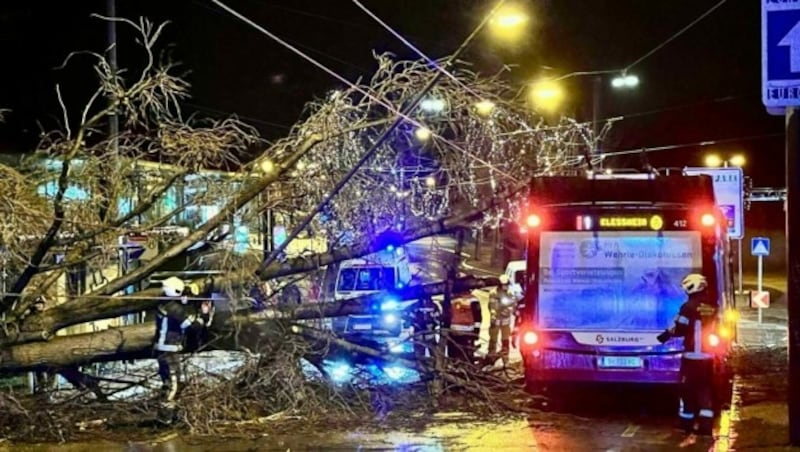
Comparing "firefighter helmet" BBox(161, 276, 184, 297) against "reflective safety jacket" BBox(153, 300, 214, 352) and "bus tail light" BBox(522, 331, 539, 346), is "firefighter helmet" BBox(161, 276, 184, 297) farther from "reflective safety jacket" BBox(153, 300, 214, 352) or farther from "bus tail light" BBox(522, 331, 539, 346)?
"bus tail light" BBox(522, 331, 539, 346)

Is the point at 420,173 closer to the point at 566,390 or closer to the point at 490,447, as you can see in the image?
the point at 566,390

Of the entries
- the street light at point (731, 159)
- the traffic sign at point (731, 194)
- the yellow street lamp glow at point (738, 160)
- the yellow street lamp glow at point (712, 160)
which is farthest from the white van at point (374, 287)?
the yellow street lamp glow at point (738, 160)

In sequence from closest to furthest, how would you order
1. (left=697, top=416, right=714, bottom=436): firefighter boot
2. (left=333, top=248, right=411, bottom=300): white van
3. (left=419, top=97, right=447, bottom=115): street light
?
(left=697, top=416, right=714, bottom=436): firefighter boot → (left=419, top=97, right=447, bottom=115): street light → (left=333, top=248, right=411, bottom=300): white van

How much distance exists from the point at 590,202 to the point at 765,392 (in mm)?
3497

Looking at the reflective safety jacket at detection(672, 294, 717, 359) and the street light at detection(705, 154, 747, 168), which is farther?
the street light at detection(705, 154, 747, 168)

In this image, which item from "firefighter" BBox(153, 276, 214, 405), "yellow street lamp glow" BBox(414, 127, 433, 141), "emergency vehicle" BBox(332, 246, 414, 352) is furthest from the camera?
"emergency vehicle" BBox(332, 246, 414, 352)

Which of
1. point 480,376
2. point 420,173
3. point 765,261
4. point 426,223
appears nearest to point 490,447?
point 480,376

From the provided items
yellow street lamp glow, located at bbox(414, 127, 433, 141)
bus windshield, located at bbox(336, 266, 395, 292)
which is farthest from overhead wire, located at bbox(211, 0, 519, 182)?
bus windshield, located at bbox(336, 266, 395, 292)

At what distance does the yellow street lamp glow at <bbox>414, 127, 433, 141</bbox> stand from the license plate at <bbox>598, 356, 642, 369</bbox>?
3.00 meters

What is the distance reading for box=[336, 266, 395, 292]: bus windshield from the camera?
1700cm

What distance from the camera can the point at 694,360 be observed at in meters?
9.30

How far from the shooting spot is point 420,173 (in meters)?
11.6

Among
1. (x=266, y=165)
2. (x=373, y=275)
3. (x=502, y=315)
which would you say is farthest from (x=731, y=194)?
(x=266, y=165)

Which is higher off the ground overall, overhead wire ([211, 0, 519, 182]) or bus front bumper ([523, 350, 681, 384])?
overhead wire ([211, 0, 519, 182])
